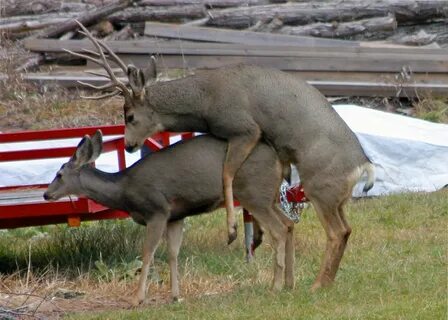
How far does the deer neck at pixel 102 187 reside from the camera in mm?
10344

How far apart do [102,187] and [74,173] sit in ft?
1.04

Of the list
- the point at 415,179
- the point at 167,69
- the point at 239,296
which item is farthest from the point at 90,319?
the point at 167,69

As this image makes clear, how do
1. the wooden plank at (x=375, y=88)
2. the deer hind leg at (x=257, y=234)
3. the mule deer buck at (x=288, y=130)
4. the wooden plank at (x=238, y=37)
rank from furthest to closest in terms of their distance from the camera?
the wooden plank at (x=238, y=37)
the wooden plank at (x=375, y=88)
the deer hind leg at (x=257, y=234)
the mule deer buck at (x=288, y=130)

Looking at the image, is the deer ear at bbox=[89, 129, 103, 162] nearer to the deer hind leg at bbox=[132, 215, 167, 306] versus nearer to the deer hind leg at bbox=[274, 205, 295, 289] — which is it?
the deer hind leg at bbox=[132, 215, 167, 306]

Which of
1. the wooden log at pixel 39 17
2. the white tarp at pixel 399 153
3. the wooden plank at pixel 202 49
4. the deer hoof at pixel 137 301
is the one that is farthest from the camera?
the wooden log at pixel 39 17

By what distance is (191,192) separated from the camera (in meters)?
10.1

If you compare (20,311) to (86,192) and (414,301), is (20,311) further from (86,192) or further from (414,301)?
(414,301)

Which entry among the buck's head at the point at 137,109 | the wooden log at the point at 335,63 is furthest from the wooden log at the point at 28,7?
the buck's head at the point at 137,109

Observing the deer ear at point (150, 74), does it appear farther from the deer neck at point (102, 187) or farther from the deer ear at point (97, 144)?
the deer neck at point (102, 187)

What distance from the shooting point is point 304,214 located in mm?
13477

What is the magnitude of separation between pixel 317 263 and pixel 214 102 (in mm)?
2122

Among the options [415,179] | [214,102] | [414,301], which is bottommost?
[415,179]

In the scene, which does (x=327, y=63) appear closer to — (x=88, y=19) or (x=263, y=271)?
(x=88, y=19)

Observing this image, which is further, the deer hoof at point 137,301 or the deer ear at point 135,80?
the deer ear at point 135,80
